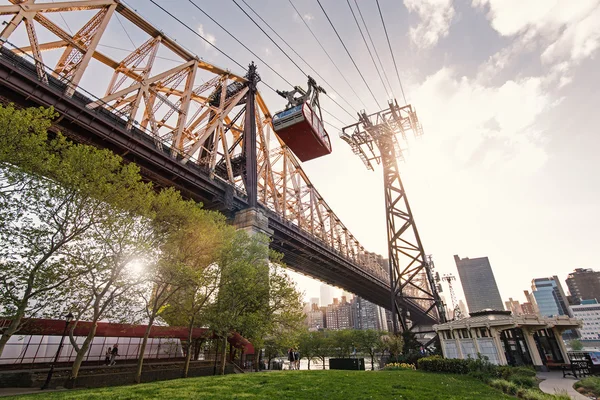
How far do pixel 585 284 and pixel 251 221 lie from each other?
24579 cm

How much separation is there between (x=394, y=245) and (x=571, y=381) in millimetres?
15249

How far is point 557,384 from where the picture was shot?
12734 mm

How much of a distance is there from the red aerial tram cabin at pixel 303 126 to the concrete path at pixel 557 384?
18.2m

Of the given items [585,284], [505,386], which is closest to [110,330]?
[505,386]

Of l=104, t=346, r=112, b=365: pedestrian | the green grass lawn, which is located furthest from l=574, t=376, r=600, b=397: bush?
l=104, t=346, r=112, b=365: pedestrian

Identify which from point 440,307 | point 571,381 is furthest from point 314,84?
point 571,381

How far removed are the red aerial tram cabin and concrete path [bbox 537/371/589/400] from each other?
18.2 metres

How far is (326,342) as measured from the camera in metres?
64.6

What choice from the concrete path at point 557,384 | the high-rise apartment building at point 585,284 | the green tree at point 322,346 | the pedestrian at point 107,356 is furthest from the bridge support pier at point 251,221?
Answer: the high-rise apartment building at point 585,284

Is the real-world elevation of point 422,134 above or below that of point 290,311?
above

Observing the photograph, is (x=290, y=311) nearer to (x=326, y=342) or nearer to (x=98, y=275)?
(x=98, y=275)

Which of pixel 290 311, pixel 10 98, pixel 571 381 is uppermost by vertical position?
pixel 10 98

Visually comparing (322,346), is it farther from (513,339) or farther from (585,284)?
(585,284)

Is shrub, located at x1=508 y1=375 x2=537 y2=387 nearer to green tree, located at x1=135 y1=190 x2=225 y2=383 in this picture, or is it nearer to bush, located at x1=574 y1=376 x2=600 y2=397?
bush, located at x1=574 y1=376 x2=600 y2=397
